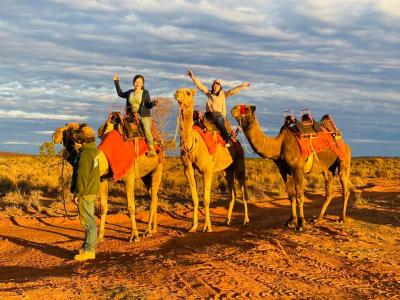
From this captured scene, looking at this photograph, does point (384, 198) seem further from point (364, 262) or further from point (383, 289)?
point (383, 289)

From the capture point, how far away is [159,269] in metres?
8.32

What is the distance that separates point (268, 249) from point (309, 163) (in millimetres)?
3678

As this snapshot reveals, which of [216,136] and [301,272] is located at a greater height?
[216,136]

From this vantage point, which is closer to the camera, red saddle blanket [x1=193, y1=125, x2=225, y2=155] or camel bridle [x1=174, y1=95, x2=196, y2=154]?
camel bridle [x1=174, y1=95, x2=196, y2=154]

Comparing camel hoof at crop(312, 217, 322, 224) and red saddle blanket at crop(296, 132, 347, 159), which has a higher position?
red saddle blanket at crop(296, 132, 347, 159)

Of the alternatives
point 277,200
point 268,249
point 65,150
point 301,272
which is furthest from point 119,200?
point 301,272

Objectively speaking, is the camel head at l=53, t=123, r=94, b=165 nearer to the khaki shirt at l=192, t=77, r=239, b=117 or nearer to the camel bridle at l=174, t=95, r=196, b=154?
the camel bridle at l=174, t=95, r=196, b=154

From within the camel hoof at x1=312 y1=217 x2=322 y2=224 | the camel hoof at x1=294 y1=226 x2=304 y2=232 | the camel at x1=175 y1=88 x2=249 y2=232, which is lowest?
the camel hoof at x1=312 y1=217 x2=322 y2=224

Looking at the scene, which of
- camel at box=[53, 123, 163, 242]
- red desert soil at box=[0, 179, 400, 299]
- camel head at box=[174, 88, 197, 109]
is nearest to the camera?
red desert soil at box=[0, 179, 400, 299]

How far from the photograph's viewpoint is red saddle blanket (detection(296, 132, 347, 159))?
12.5 metres

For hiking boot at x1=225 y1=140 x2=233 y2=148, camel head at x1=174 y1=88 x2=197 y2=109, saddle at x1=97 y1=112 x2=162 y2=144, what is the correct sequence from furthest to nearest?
hiking boot at x1=225 y1=140 x2=233 y2=148, saddle at x1=97 y1=112 x2=162 y2=144, camel head at x1=174 y1=88 x2=197 y2=109

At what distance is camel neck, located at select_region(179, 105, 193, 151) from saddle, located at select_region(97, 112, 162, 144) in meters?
0.96

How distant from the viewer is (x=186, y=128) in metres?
11.8

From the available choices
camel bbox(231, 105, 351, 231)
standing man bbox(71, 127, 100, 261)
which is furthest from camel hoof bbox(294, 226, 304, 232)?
standing man bbox(71, 127, 100, 261)
